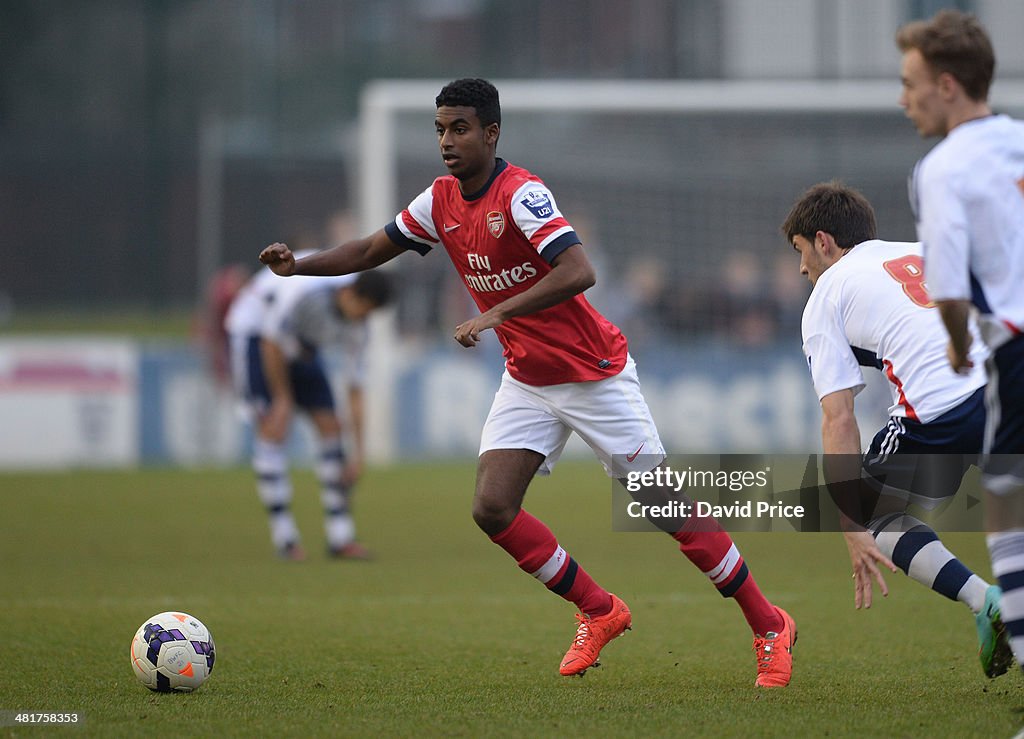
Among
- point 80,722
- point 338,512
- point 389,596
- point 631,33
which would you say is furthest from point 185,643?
point 631,33

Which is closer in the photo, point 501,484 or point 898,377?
point 898,377

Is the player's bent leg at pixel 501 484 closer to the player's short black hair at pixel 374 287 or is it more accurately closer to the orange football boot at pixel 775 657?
the orange football boot at pixel 775 657

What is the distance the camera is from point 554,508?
1305 cm

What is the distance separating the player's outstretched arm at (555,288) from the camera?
5129 mm

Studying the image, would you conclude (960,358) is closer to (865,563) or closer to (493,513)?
(865,563)

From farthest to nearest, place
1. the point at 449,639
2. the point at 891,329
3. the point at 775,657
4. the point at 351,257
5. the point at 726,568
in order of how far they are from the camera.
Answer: the point at 449,639 → the point at 351,257 → the point at 726,568 → the point at 775,657 → the point at 891,329

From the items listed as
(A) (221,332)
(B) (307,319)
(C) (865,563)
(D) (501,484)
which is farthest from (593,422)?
(A) (221,332)

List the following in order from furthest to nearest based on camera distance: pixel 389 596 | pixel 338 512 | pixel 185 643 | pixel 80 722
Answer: pixel 338 512 < pixel 389 596 < pixel 185 643 < pixel 80 722

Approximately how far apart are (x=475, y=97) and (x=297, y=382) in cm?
521

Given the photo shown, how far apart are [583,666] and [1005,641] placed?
1.61 metres

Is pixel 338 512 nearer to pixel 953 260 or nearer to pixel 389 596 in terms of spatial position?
pixel 389 596

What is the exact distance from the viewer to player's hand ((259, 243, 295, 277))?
560cm

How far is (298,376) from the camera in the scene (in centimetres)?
1031

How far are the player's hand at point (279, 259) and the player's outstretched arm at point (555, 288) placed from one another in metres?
0.95
